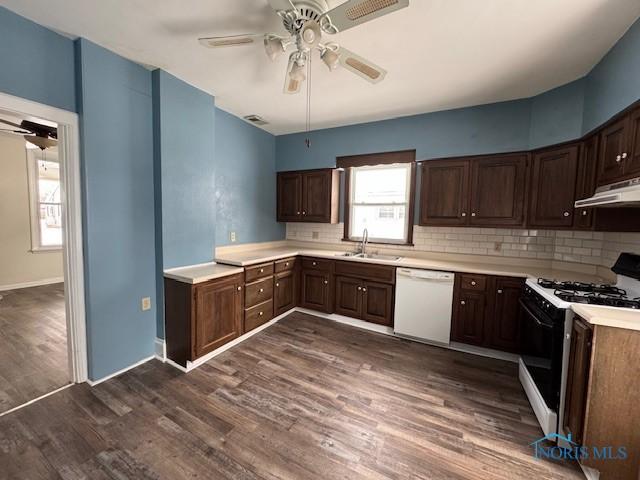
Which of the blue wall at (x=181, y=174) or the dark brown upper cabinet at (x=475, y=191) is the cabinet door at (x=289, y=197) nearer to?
the blue wall at (x=181, y=174)

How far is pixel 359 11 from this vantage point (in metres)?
1.26

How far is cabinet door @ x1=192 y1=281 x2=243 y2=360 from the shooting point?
2.35 meters

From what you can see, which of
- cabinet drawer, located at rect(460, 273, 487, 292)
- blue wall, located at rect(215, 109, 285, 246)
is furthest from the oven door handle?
blue wall, located at rect(215, 109, 285, 246)

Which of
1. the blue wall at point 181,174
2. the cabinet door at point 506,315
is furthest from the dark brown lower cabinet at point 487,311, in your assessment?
the blue wall at point 181,174

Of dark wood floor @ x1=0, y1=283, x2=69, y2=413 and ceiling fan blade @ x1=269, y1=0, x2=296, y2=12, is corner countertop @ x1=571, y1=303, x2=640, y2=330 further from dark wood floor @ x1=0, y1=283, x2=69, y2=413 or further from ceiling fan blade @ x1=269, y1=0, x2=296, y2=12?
dark wood floor @ x1=0, y1=283, x2=69, y2=413

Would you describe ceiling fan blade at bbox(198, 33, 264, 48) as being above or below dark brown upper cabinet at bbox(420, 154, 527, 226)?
above

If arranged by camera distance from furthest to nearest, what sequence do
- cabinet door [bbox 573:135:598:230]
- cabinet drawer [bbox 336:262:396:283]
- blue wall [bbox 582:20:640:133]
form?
cabinet drawer [bbox 336:262:396:283] < cabinet door [bbox 573:135:598:230] < blue wall [bbox 582:20:640:133]

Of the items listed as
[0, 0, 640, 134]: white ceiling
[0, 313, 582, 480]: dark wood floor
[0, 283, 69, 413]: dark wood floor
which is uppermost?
[0, 0, 640, 134]: white ceiling

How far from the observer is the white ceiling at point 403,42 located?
1.60 m

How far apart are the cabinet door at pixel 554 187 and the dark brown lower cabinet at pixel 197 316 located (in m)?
3.23

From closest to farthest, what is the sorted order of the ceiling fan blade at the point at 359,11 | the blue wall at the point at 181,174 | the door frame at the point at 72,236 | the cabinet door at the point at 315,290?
the ceiling fan blade at the point at 359,11 < the door frame at the point at 72,236 < the blue wall at the point at 181,174 < the cabinet door at the point at 315,290

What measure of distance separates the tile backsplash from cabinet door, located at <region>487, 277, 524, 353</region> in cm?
61

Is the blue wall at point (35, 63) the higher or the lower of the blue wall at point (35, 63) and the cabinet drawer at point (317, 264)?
the higher

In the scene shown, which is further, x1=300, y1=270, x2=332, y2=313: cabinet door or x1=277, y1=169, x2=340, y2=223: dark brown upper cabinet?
x1=277, y1=169, x2=340, y2=223: dark brown upper cabinet
